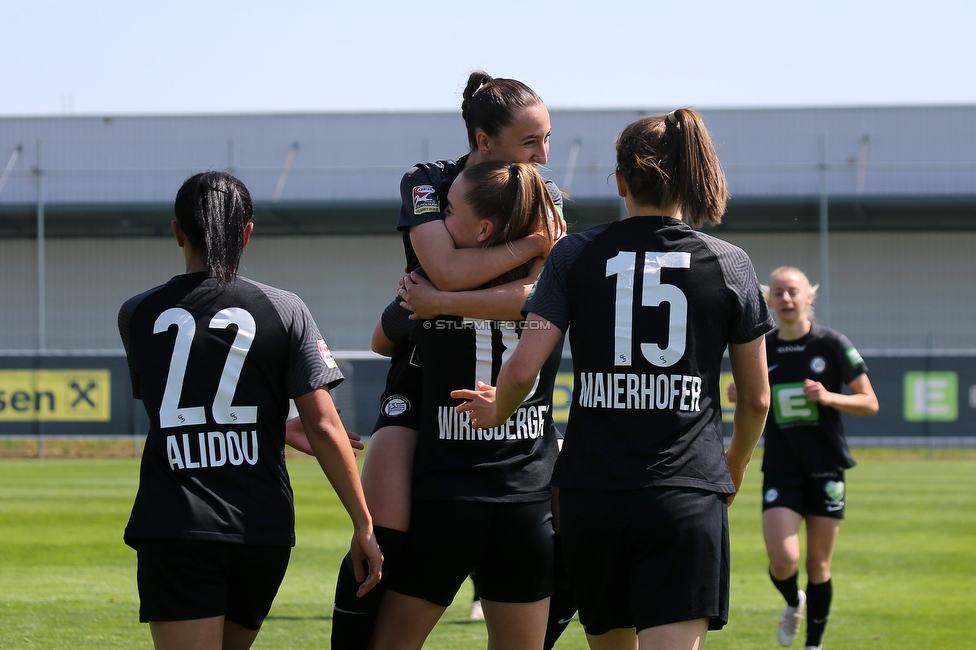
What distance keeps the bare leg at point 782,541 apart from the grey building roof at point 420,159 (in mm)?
20091

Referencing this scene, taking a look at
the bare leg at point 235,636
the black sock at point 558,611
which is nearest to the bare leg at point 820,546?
the black sock at point 558,611

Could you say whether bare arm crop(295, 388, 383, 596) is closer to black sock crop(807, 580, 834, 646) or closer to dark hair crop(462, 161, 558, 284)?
dark hair crop(462, 161, 558, 284)

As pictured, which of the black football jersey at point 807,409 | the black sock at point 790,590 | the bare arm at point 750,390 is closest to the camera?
the bare arm at point 750,390

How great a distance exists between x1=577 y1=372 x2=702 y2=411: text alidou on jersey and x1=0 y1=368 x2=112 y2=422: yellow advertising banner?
18.7 meters

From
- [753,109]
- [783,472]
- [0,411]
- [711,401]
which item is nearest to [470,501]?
[711,401]

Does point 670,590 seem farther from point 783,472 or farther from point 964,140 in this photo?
point 964,140

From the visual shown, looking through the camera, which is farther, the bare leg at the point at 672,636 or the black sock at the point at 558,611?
the black sock at the point at 558,611

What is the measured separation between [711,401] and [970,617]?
16.6 feet

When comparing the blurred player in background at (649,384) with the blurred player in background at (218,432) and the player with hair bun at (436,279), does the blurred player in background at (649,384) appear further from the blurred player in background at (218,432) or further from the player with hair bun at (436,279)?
the blurred player in background at (218,432)

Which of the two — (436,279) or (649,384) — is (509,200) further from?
(649,384)

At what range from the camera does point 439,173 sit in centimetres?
344

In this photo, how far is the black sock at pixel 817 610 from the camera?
20.0ft

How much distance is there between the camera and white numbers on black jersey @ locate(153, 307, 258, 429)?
3.02m

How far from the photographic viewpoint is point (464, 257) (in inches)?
129
